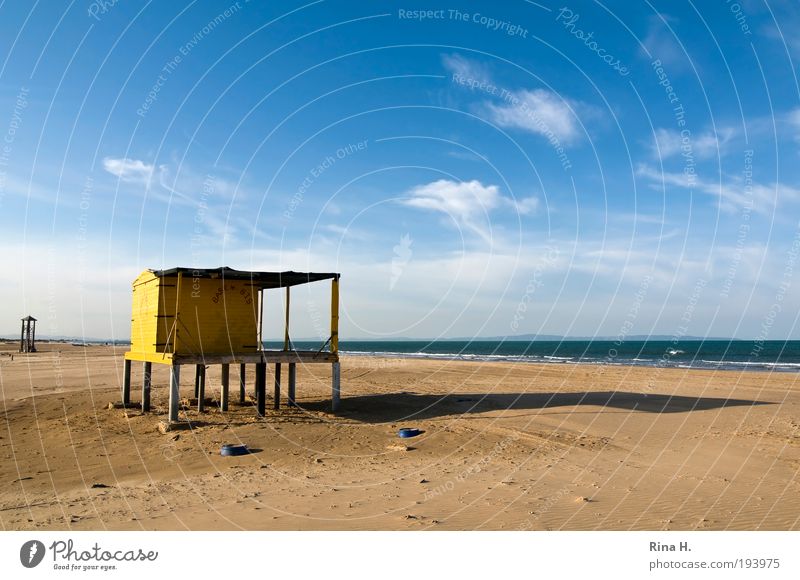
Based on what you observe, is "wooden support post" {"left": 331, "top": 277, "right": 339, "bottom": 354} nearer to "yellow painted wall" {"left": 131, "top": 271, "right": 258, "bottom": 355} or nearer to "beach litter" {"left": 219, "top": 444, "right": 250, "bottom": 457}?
"yellow painted wall" {"left": 131, "top": 271, "right": 258, "bottom": 355}

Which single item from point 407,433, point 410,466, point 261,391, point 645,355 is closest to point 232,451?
point 410,466

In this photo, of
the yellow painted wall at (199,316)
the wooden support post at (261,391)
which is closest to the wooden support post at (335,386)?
Answer: the wooden support post at (261,391)

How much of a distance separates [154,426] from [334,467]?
6888 millimetres

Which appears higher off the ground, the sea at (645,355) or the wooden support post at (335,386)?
the wooden support post at (335,386)

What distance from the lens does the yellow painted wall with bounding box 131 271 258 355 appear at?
1670 centimetres

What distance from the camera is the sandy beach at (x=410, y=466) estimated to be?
28.1 feet

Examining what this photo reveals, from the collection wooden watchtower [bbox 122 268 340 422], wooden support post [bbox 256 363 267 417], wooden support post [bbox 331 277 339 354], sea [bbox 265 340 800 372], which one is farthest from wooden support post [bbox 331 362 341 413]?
sea [bbox 265 340 800 372]

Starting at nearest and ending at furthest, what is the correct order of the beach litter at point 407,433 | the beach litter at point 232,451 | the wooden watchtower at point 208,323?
1. the beach litter at point 232,451
2. the beach litter at point 407,433
3. the wooden watchtower at point 208,323

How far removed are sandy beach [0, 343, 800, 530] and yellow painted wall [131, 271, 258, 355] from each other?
2.12m

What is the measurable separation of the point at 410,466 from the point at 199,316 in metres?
8.32

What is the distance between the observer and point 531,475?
1098 centimetres

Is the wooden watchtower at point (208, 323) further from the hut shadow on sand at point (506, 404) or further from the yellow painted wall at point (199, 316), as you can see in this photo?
the hut shadow on sand at point (506, 404)

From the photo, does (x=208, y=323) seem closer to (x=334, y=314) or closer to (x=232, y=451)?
(x=334, y=314)
